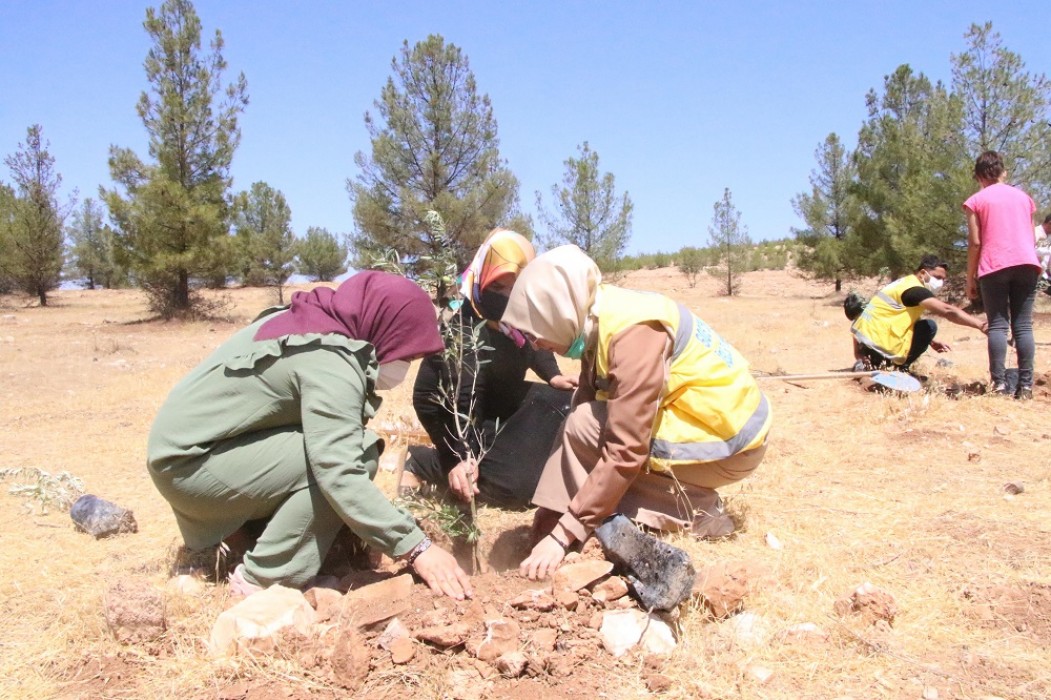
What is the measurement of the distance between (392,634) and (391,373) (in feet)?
2.51

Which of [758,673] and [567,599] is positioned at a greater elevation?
[567,599]

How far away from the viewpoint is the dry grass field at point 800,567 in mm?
1896

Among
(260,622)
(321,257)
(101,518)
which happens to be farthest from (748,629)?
(321,257)

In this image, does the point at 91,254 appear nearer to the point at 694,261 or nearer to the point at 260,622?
the point at 694,261

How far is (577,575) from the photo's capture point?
216 centimetres

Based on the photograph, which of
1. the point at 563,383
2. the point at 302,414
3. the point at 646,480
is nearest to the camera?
the point at 302,414

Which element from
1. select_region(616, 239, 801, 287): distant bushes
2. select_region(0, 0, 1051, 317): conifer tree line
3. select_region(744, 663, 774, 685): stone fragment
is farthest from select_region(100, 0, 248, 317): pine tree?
select_region(744, 663, 774, 685): stone fragment

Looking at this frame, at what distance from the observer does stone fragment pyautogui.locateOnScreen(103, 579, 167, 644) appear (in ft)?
6.81

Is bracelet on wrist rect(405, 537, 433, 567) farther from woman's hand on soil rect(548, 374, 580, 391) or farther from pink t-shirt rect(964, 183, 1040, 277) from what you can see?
pink t-shirt rect(964, 183, 1040, 277)

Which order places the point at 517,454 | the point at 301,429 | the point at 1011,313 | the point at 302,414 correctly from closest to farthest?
1. the point at 302,414
2. the point at 301,429
3. the point at 517,454
4. the point at 1011,313

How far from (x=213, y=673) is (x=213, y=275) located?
15424 mm

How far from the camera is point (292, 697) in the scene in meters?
1.83

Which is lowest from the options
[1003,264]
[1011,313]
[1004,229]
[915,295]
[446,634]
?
[446,634]

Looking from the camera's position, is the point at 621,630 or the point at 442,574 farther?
the point at 442,574
